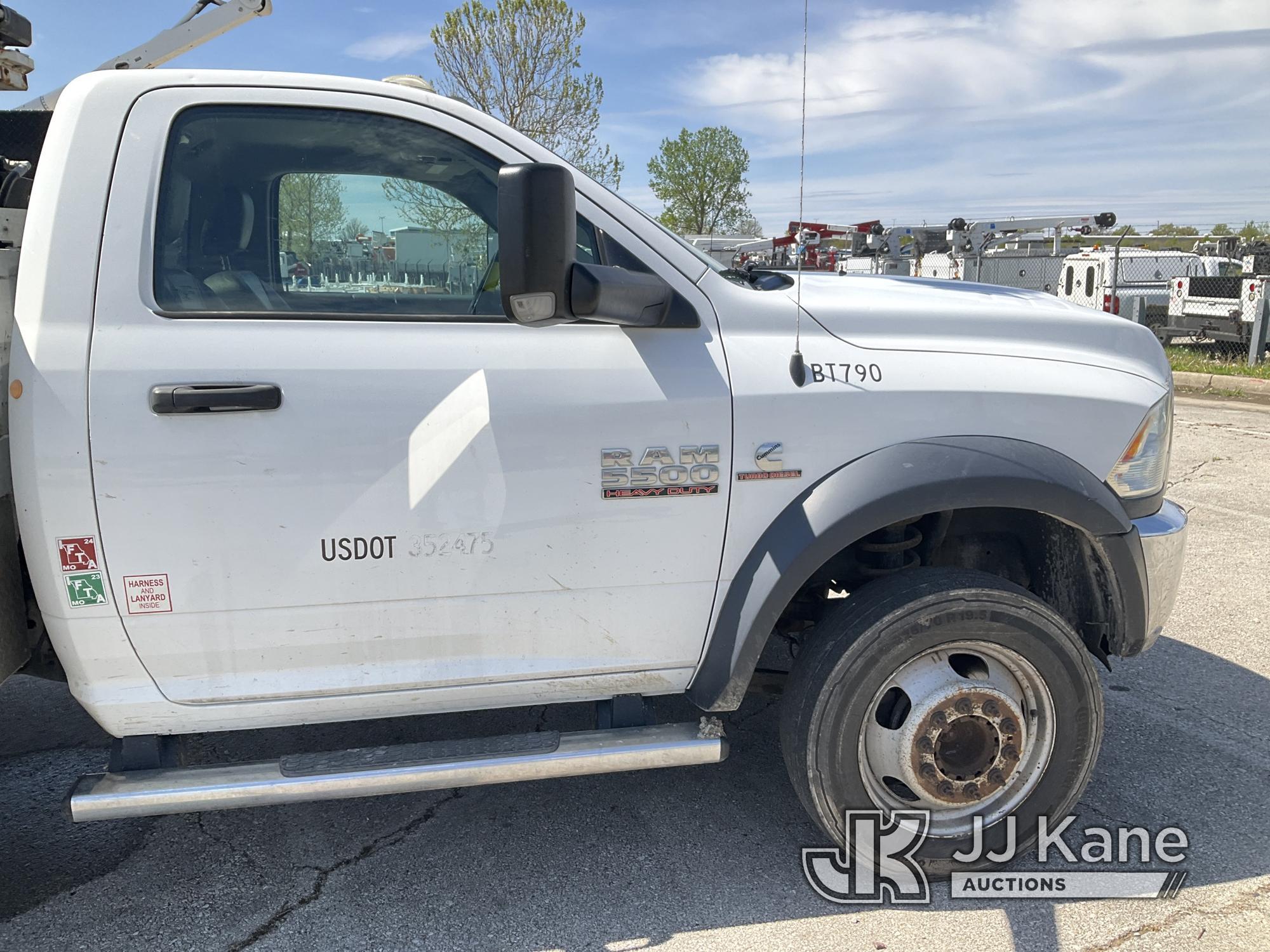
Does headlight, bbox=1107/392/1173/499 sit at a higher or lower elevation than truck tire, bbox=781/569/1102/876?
higher

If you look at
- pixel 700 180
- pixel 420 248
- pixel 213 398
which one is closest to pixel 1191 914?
pixel 420 248

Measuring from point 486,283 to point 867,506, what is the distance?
1.14 metres

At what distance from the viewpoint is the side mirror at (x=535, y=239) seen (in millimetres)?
2088

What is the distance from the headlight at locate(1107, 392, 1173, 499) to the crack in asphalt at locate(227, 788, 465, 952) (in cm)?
231

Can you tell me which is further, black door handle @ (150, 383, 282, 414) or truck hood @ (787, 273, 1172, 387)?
truck hood @ (787, 273, 1172, 387)

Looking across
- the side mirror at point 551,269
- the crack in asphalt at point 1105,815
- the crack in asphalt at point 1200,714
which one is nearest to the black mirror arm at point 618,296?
the side mirror at point 551,269

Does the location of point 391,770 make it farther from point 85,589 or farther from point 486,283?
point 486,283

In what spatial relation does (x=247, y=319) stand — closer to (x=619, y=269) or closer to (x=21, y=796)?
(x=619, y=269)

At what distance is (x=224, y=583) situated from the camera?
2377 mm

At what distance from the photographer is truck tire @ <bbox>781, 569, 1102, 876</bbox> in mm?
2648

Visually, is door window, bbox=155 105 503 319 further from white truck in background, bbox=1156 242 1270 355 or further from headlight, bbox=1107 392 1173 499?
white truck in background, bbox=1156 242 1270 355

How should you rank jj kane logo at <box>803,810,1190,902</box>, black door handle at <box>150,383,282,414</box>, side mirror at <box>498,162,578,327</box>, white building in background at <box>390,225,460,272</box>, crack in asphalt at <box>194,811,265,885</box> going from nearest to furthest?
side mirror at <box>498,162,578,327</box> < black door handle at <box>150,383,282,414</box> < white building in background at <box>390,225,460,272</box> < jj kane logo at <box>803,810,1190,902</box> < crack in asphalt at <box>194,811,265,885</box>

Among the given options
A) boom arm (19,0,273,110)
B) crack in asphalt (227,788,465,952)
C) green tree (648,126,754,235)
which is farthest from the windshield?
green tree (648,126,754,235)

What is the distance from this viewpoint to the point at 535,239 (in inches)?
84.7
